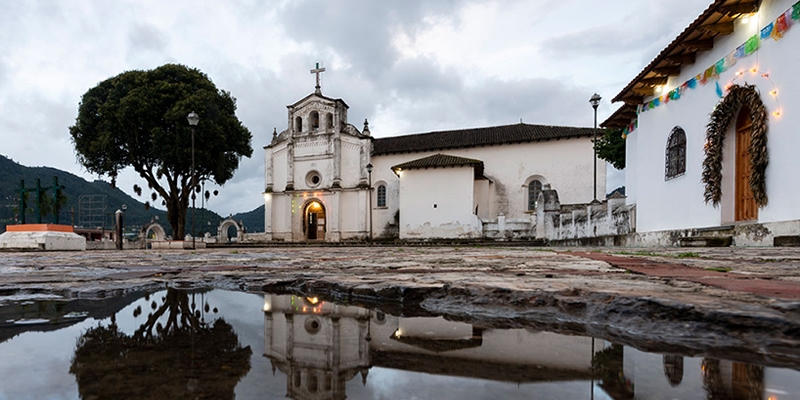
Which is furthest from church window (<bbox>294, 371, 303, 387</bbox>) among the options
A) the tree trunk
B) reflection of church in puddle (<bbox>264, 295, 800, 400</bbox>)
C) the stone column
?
the stone column

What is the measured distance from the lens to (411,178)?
24.5 m

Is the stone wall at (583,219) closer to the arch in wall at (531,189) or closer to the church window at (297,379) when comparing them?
the arch in wall at (531,189)

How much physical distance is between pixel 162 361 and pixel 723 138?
383 inches

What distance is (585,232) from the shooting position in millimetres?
12961

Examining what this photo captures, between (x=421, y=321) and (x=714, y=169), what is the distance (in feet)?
28.9

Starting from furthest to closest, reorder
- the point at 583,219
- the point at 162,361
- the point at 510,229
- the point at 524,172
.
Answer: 1. the point at 524,172
2. the point at 510,229
3. the point at 583,219
4. the point at 162,361

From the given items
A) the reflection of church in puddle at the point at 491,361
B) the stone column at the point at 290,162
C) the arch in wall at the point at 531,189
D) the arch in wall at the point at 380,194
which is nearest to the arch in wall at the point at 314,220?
the stone column at the point at 290,162

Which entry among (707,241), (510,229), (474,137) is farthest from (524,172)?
(707,241)

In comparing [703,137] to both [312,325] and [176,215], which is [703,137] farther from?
[176,215]

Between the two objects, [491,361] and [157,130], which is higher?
[157,130]

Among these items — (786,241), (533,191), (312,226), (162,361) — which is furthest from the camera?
(312,226)

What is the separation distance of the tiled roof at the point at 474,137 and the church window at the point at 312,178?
429 cm

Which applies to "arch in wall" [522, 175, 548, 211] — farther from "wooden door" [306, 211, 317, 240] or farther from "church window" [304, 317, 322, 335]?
"church window" [304, 317, 322, 335]

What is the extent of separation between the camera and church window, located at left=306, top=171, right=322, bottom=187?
28109 millimetres
